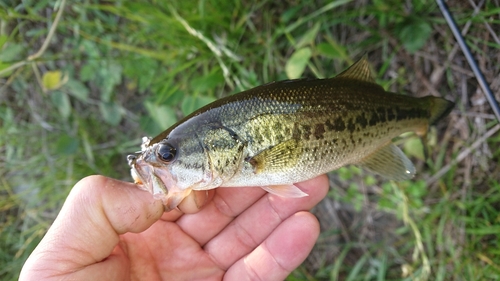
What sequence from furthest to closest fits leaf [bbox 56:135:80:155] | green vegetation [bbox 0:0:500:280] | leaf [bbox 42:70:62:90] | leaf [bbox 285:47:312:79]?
leaf [bbox 56:135:80:155], leaf [bbox 42:70:62:90], green vegetation [bbox 0:0:500:280], leaf [bbox 285:47:312:79]

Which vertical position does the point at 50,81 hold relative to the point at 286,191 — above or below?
above

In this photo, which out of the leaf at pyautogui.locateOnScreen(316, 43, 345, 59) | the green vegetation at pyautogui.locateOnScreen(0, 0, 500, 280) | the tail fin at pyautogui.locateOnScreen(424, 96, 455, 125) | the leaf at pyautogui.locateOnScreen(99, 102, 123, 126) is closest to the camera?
the tail fin at pyautogui.locateOnScreen(424, 96, 455, 125)

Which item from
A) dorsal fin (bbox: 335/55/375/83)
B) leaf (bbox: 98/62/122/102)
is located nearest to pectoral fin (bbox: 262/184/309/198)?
dorsal fin (bbox: 335/55/375/83)

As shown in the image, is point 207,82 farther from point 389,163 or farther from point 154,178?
point 389,163

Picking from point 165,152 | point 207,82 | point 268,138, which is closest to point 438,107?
point 268,138

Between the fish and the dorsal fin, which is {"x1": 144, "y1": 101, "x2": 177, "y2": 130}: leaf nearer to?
the fish

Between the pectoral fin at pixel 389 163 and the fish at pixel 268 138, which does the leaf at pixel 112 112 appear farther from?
the pectoral fin at pixel 389 163

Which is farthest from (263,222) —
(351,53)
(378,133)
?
(351,53)
